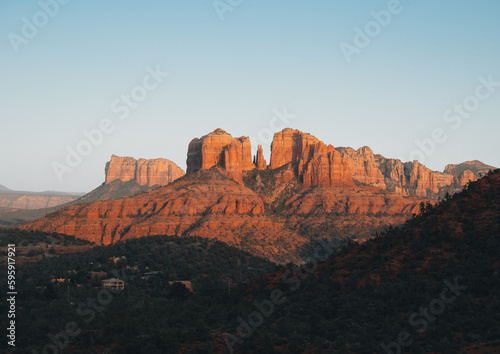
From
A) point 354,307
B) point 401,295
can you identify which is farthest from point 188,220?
point 401,295

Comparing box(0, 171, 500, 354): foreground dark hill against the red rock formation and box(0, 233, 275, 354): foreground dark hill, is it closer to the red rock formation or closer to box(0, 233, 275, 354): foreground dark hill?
box(0, 233, 275, 354): foreground dark hill

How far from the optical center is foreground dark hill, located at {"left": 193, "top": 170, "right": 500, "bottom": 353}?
36.6 m

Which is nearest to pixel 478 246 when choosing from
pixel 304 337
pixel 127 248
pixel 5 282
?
pixel 304 337

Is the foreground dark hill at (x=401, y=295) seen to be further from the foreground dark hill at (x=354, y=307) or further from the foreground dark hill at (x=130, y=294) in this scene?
the foreground dark hill at (x=130, y=294)

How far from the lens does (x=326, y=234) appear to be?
175250 millimetres

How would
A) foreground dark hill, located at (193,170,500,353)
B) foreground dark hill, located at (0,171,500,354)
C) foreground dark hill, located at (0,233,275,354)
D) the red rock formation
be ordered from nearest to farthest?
1. foreground dark hill, located at (193,170,500,353)
2. foreground dark hill, located at (0,171,500,354)
3. foreground dark hill, located at (0,233,275,354)
4. the red rock formation

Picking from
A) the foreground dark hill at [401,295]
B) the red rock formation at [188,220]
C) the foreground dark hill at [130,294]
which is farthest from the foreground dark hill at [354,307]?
the red rock formation at [188,220]

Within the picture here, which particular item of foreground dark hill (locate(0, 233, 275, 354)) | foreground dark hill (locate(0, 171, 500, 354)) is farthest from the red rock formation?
foreground dark hill (locate(0, 171, 500, 354))

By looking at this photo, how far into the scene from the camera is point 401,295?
137 ft

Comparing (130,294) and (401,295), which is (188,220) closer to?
(130,294)

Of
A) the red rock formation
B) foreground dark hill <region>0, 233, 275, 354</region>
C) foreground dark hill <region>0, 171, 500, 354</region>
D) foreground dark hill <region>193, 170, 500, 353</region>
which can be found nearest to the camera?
foreground dark hill <region>193, 170, 500, 353</region>

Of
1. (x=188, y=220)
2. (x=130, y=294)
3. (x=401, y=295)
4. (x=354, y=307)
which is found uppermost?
(x=188, y=220)

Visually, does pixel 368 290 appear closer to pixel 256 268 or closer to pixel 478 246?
pixel 478 246

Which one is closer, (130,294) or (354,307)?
(354,307)
